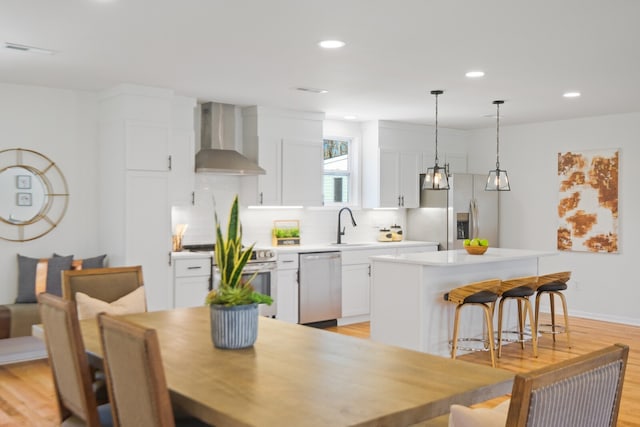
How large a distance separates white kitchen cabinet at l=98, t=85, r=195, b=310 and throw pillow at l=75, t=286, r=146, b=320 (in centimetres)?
219

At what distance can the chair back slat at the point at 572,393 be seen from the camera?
58.2 inches

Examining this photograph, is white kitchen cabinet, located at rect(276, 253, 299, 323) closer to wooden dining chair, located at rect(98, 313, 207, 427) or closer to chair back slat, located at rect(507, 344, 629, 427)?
wooden dining chair, located at rect(98, 313, 207, 427)

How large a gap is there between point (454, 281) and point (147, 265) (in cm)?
282

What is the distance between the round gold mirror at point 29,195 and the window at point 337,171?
3.26 metres

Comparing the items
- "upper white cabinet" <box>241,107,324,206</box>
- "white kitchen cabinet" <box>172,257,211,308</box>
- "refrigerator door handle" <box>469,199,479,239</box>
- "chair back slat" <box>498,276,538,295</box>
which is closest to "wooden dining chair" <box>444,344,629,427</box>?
"chair back slat" <box>498,276,538,295</box>

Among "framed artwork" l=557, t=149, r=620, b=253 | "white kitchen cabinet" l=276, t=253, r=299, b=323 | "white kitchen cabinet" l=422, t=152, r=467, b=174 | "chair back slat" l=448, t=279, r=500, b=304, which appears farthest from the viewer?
"white kitchen cabinet" l=422, t=152, r=467, b=174

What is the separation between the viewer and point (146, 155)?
234 inches

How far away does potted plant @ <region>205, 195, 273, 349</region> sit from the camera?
8.27 ft

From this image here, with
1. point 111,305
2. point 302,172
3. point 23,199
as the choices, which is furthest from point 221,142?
point 111,305

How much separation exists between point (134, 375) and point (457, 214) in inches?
260

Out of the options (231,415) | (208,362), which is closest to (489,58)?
(208,362)

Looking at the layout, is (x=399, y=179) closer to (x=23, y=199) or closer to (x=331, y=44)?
(x=331, y=44)

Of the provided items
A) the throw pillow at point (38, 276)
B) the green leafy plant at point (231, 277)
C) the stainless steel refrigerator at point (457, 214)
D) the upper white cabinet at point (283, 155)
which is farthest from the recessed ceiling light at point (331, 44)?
the stainless steel refrigerator at point (457, 214)

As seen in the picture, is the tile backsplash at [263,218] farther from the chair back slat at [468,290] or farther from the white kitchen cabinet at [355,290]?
the chair back slat at [468,290]
